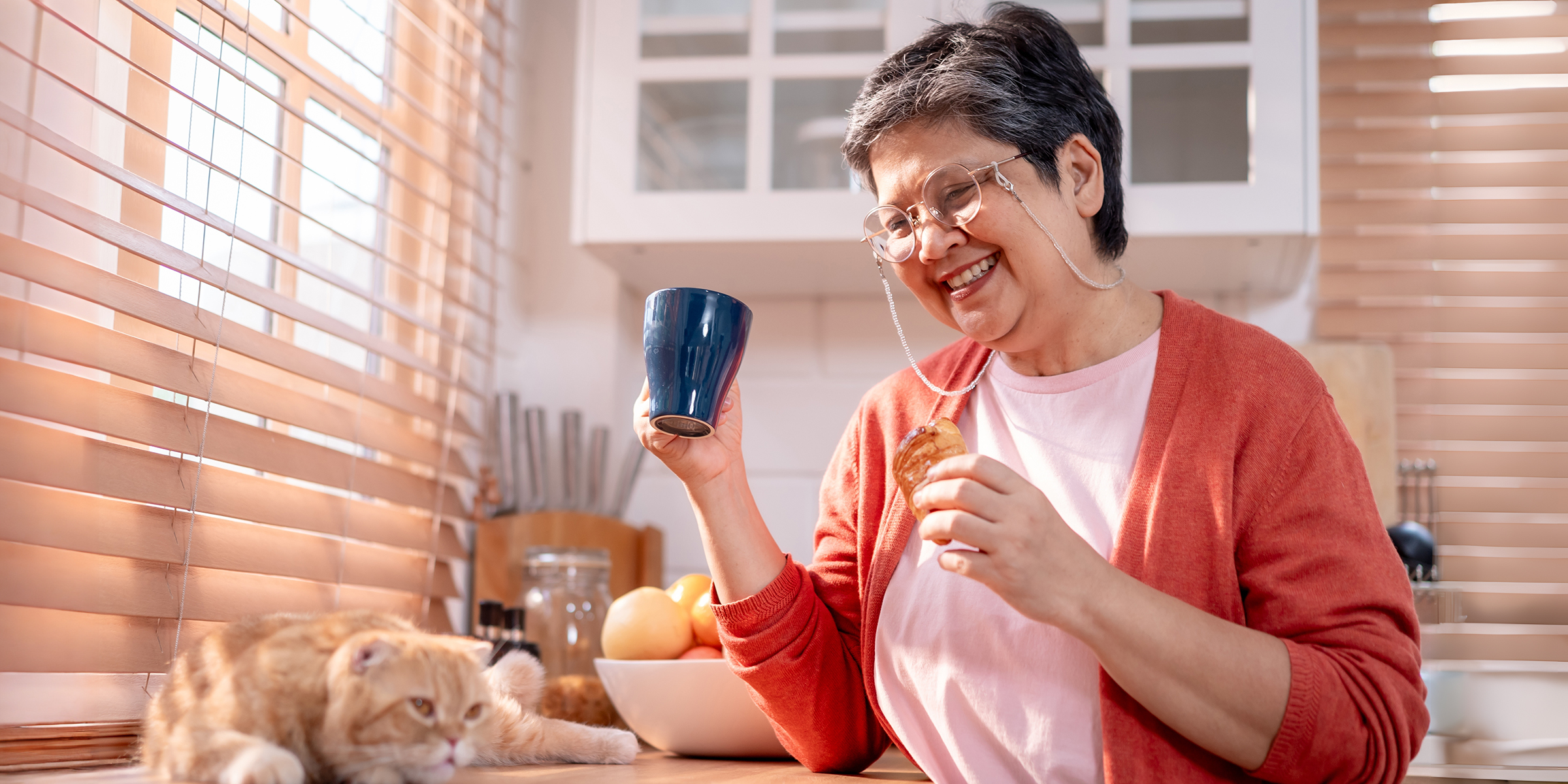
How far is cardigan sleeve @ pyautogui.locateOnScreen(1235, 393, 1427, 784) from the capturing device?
0.79 m

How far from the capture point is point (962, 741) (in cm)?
99

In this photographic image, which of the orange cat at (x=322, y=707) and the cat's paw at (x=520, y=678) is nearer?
the orange cat at (x=322, y=707)

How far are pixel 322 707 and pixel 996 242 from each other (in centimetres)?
65

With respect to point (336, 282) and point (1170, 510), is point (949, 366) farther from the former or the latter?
point (336, 282)

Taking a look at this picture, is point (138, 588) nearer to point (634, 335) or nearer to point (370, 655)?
point (370, 655)

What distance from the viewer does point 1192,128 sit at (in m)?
1.61

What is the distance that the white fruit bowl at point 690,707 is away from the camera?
119cm

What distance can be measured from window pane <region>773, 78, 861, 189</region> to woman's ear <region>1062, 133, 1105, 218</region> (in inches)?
24.5


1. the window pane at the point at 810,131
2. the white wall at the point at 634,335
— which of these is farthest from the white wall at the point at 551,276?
the window pane at the point at 810,131

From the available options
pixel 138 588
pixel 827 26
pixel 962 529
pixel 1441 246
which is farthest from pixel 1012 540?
pixel 1441 246

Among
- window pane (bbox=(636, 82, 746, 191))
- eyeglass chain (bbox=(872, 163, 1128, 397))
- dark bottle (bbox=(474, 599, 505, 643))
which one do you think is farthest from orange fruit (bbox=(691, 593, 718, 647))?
window pane (bbox=(636, 82, 746, 191))

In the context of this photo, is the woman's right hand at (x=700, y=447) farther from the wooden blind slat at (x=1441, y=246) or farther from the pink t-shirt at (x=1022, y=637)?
the wooden blind slat at (x=1441, y=246)

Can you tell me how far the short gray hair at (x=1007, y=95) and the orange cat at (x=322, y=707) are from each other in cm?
60

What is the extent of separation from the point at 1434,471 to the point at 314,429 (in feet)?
5.19
